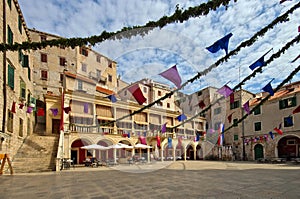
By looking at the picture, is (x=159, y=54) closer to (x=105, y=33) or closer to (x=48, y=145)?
(x=105, y=33)

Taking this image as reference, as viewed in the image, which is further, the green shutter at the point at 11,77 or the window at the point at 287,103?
the window at the point at 287,103

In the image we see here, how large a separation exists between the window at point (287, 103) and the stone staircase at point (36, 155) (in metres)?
23.2

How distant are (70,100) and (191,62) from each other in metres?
17.6

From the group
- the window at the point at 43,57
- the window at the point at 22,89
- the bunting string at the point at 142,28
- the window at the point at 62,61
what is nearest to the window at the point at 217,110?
the window at the point at 62,61

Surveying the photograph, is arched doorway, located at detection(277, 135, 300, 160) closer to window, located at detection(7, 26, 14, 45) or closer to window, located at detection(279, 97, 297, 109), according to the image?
window, located at detection(279, 97, 297, 109)

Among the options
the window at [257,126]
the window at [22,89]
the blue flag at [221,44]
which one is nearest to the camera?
the blue flag at [221,44]

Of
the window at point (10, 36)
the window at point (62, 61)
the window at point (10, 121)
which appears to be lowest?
the window at point (10, 121)

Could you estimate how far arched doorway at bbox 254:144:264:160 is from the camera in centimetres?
2659

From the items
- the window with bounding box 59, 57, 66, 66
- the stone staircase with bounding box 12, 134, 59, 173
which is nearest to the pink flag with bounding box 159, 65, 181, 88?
the stone staircase with bounding box 12, 134, 59, 173

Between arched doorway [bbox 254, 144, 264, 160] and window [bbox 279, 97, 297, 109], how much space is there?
17.4ft

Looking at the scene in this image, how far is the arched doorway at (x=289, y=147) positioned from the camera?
24097 mm

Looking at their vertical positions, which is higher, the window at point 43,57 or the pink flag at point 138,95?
the window at point 43,57

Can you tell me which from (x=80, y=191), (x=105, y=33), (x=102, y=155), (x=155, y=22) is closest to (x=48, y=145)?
(x=102, y=155)

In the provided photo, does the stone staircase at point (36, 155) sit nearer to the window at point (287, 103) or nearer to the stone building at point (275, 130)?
the stone building at point (275, 130)
